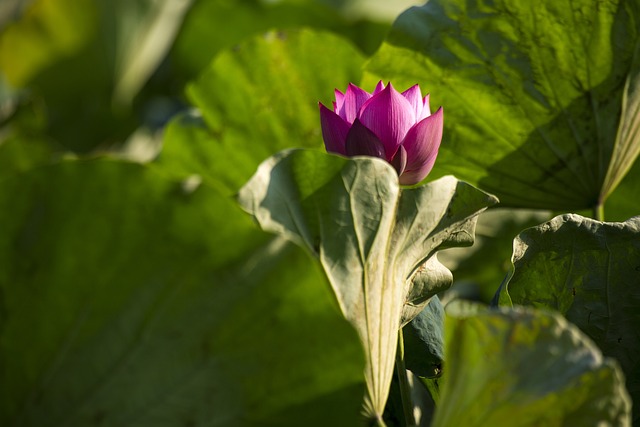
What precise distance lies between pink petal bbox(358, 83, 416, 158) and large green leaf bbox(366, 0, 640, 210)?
0.15 m

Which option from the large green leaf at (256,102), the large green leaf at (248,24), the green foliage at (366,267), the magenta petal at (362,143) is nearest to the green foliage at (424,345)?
the green foliage at (366,267)

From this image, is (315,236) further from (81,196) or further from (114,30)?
(114,30)

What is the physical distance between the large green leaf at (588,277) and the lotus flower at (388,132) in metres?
0.08

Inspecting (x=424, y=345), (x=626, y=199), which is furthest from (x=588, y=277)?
(x=626, y=199)

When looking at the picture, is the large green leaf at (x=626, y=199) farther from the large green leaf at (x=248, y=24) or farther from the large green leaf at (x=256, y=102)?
the large green leaf at (x=248, y=24)

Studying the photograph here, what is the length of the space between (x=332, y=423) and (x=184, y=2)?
182 centimetres

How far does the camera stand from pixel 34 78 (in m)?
1.96

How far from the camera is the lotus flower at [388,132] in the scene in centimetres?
56

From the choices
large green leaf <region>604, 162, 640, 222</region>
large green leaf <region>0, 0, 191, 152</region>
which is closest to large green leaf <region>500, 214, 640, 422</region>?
large green leaf <region>604, 162, 640, 222</region>

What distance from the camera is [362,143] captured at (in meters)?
0.57

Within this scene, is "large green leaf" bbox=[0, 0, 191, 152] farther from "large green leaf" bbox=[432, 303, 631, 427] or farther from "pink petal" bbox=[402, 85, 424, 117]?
"large green leaf" bbox=[432, 303, 631, 427]

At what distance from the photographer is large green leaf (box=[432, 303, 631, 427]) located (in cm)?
41

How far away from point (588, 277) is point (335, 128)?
0.19 meters

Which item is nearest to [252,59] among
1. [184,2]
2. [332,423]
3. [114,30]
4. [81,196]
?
[81,196]
